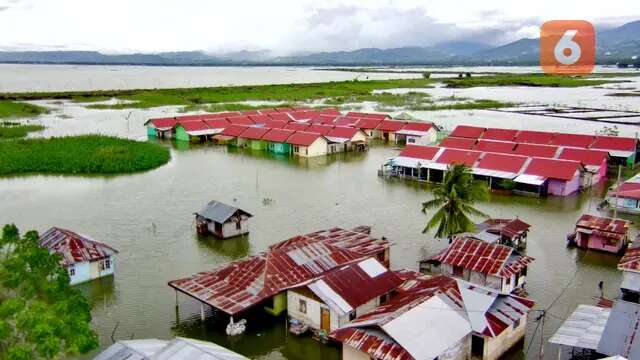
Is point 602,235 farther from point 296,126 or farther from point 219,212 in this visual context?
point 296,126

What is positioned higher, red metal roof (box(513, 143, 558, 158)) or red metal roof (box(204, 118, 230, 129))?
red metal roof (box(204, 118, 230, 129))

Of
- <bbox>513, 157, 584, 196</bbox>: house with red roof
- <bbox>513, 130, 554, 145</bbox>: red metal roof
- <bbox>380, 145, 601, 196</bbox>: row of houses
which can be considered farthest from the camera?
<bbox>513, 130, 554, 145</bbox>: red metal roof

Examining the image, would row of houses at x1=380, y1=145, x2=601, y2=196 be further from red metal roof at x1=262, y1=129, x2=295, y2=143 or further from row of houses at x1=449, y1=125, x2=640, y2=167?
red metal roof at x1=262, y1=129, x2=295, y2=143


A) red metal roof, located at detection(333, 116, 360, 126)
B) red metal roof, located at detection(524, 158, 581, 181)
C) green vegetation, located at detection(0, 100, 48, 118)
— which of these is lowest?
red metal roof, located at detection(524, 158, 581, 181)

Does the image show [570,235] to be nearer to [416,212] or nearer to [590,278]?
[590,278]

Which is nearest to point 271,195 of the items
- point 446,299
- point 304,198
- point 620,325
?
point 304,198

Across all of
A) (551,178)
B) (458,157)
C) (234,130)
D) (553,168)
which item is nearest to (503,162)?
(458,157)

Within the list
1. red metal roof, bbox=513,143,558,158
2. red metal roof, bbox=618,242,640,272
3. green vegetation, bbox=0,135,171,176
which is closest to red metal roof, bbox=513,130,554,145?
red metal roof, bbox=513,143,558,158
